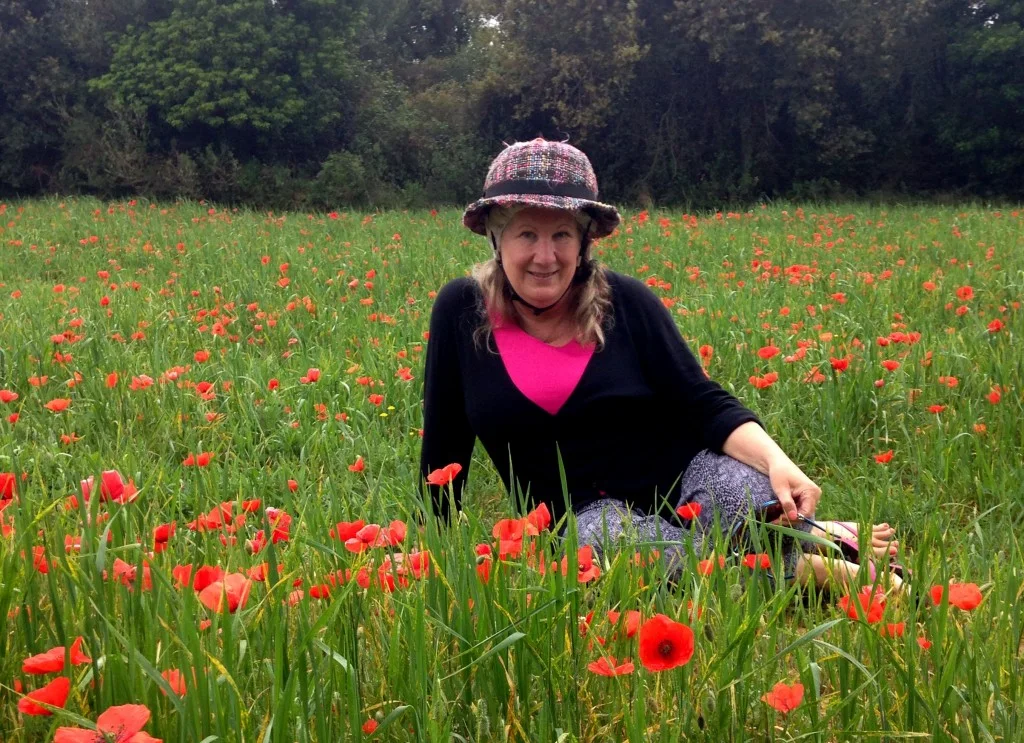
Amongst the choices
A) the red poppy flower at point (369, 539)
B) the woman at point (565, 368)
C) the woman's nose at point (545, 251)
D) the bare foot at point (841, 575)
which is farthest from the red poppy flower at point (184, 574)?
the woman's nose at point (545, 251)

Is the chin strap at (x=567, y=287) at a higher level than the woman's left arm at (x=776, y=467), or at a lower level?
higher

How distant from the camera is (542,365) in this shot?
2.69 metres

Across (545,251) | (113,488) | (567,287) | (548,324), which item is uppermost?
(545,251)

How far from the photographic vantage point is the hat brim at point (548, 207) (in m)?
2.54

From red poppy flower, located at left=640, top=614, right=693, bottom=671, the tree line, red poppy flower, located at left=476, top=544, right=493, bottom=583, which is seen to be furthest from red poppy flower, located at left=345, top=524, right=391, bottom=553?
the tree line

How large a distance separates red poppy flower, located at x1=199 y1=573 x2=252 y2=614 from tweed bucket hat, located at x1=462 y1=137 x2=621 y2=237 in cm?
146

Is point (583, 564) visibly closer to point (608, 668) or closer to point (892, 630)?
point (608, 668)

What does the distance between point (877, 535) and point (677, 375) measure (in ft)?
2.34

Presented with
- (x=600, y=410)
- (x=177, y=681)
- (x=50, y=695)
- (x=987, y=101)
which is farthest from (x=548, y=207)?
(x=987, y=101)

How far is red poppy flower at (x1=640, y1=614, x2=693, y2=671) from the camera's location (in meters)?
1.17

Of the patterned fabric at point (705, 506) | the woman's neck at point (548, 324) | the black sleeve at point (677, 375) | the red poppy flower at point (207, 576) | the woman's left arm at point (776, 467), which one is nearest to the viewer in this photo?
the red poppy flower at point (207, 576)

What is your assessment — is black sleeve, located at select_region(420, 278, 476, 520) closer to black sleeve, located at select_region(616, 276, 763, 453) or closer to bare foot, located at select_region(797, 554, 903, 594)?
black sleeve, located at select_region(616, 276, 763, 453)

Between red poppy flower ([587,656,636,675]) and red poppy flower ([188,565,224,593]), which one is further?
red poppy flower ([188,565,224,593])

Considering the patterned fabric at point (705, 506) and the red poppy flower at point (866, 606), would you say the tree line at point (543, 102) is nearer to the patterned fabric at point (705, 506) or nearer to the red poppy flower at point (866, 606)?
the patterned fabric at point (705, 506)
